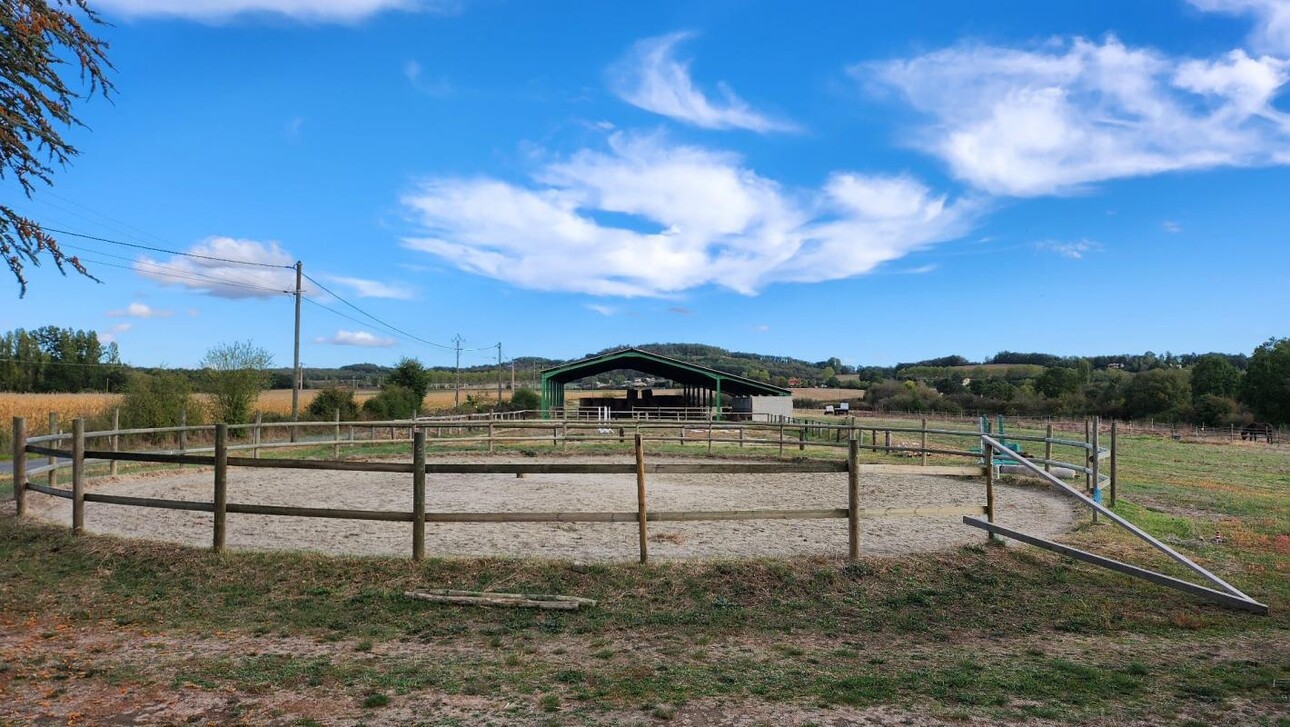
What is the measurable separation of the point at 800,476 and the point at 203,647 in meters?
13.6

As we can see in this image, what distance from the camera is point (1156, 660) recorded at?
15.9 feet

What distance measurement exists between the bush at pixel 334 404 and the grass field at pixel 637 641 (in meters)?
28.0

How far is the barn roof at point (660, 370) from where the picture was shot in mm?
40719

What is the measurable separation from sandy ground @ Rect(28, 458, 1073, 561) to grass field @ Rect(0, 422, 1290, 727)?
101 cm

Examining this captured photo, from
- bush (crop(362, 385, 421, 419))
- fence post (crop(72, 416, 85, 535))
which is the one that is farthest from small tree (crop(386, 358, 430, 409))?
fence post (crop(72, 416, 85, 535))

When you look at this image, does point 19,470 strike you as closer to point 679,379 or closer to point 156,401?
point 156,401

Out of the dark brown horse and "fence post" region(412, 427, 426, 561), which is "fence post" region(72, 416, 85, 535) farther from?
the dark brown horse

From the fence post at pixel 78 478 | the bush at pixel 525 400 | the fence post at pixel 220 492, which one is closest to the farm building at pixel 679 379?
the bush at pixel 525 400

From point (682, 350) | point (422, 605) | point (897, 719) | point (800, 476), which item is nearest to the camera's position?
point (897, 719)

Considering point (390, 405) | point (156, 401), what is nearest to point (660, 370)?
point (390, 405)

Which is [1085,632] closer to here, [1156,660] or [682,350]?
[1156,660]

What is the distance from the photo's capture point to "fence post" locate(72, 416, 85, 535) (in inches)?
317

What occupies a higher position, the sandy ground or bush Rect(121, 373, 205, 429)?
bush Rect(121, 373, 205, 429)

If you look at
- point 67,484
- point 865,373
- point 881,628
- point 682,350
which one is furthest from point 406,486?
point 865,373
